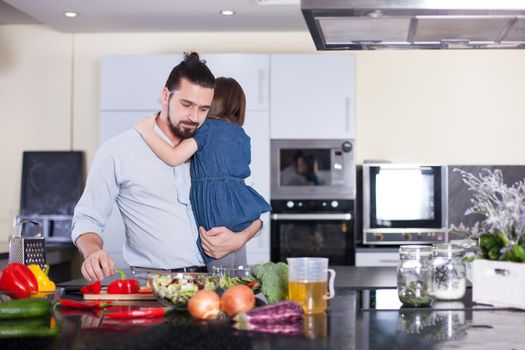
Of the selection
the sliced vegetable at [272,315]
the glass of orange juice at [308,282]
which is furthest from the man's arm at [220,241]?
the sliced vegetable at [272,315]

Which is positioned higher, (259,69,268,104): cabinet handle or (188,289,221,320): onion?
(259,69,268,104): cabinet handle

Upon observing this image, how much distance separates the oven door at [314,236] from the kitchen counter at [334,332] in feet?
9.07

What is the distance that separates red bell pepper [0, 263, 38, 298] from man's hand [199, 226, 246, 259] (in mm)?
801

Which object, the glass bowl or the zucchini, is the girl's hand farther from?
the zucchini

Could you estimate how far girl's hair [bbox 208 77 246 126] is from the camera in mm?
3121

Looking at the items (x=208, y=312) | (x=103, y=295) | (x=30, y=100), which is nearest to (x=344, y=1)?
(x=208, y=312)

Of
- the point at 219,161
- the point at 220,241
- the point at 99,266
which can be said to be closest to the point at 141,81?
the point at 219,161

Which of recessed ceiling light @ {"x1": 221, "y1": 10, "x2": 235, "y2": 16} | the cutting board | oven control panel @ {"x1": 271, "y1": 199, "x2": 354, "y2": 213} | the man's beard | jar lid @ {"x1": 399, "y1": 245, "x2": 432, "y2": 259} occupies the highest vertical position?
recessed ceiling light @ {"x1": 221, "y1": 10, "x2": 235, "y2": 16}

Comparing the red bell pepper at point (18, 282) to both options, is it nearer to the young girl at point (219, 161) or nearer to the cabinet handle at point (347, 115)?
the young girl at point (219, 161)

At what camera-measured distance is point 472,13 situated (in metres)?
2.18

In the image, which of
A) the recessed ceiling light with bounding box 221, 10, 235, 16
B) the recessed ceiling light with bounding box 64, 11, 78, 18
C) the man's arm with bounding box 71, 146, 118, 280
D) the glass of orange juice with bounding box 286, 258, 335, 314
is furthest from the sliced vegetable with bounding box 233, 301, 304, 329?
the recessed ceiling light with bounding box 64, 11, 78, 18

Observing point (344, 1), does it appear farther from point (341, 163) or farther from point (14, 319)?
point (341, 163)

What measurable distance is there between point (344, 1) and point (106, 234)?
3.18 meters

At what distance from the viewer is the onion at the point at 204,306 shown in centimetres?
189
